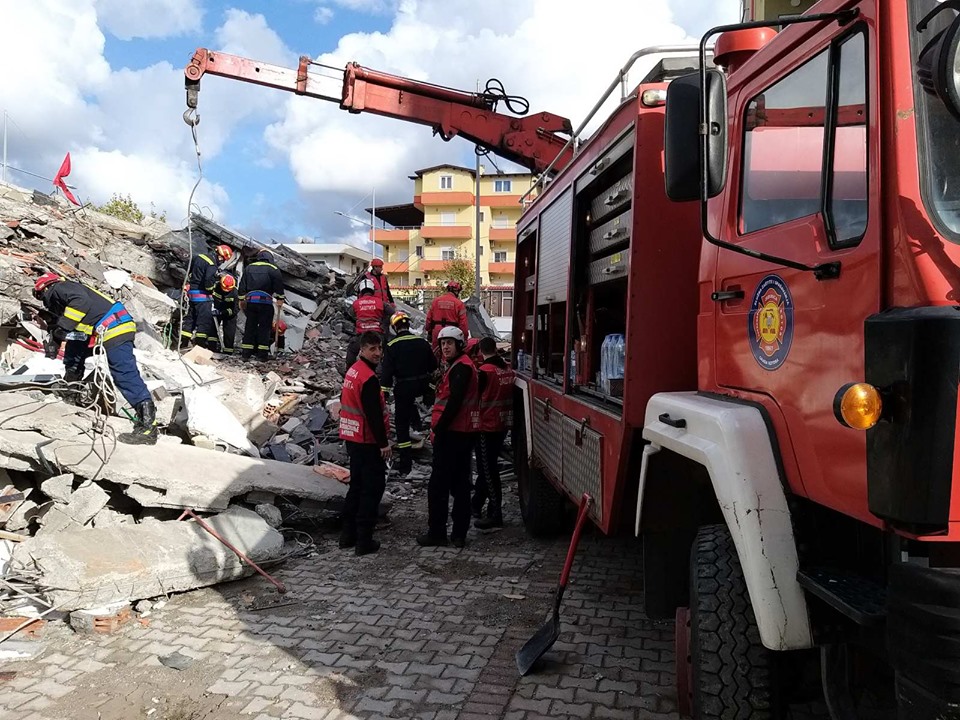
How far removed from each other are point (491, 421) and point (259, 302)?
6.13m

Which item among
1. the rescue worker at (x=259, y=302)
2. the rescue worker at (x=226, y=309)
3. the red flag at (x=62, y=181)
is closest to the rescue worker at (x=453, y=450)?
the rescue worker at (x=259, y=302)

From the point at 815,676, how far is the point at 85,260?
12034 mm

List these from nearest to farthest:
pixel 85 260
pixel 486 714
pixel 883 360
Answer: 1. pixel 883 360
2. pixel 486 714
3. pixel 85 260

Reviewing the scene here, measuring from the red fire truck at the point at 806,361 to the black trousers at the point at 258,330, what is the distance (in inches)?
351

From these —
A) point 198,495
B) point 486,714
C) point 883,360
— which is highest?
point 883,360

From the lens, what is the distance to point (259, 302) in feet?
36.3

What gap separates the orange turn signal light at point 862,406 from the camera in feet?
5.16

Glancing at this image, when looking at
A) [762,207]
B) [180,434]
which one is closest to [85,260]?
[180,434]

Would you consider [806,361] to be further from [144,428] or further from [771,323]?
[144,428]

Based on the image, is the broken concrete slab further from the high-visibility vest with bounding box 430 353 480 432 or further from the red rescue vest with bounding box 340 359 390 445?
the high-visibility vest with bounding box 430 353 480 432

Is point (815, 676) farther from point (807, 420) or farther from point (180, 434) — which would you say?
point (180, 434)

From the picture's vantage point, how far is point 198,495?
528 cm

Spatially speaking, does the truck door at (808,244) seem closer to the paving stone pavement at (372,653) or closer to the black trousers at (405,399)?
the paving stone pavement at (372,653)

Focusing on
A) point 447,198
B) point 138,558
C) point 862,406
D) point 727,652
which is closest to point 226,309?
point 138,558
